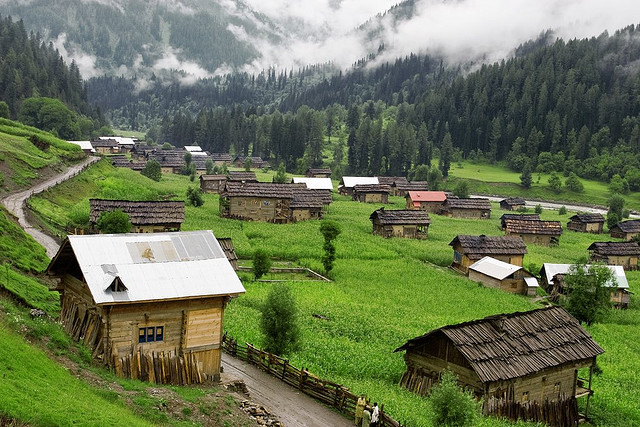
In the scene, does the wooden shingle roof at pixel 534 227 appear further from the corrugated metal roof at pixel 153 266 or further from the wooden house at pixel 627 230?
the corrugated metal roof at pixel 153 266

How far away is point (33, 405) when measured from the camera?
15.4m

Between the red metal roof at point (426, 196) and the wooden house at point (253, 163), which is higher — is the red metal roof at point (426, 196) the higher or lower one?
the lower one

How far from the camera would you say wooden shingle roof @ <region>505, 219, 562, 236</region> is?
275 feet

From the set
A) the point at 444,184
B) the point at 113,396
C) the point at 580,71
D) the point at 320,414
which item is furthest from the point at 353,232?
the point at 580,71

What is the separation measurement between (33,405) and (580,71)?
200799 mm

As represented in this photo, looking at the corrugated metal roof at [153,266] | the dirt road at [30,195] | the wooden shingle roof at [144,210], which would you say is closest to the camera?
the corrugated metal roof at [153,266]

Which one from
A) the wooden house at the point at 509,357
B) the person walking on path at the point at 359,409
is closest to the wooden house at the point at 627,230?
the wooden house at the point at 509,357

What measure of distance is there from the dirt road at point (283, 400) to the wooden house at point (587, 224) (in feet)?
265

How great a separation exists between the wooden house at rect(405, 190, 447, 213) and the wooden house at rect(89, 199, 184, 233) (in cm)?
5586

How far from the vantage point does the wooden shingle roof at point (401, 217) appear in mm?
77688

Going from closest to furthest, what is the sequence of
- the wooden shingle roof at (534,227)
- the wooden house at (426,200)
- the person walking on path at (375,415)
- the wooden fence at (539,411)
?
the person walking on path at (375,415) < the wooden fence at (539,411) < the wooden shingle roof at (534,227) < the wooden house at (426,200)

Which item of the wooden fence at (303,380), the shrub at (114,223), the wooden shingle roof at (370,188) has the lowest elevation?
the wooden fence at (303,380)

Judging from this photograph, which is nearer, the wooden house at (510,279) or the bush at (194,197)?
the wooden house at (510,279)

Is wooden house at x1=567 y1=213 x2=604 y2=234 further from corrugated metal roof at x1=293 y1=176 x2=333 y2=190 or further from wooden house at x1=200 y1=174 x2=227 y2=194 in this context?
wooden house at x1=200 y1=174 x2=227 y2=194
